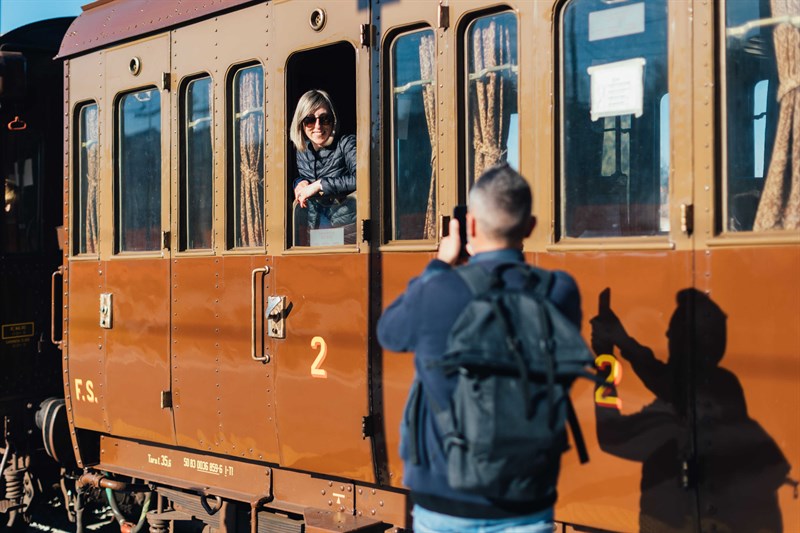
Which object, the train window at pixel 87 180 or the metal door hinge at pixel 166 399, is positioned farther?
the train window at pixel 87 180

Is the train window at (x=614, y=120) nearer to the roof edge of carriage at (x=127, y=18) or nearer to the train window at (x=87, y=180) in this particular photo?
the roof edge of carriage at (x=127, y=18)

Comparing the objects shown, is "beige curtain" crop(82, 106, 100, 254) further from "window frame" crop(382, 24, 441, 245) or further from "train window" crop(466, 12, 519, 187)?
"train window" crop(466, 12, 519, 187)

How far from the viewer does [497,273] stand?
2.83 meters

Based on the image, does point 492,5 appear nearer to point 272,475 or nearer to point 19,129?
point 272,475

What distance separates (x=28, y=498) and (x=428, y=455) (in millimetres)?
5690

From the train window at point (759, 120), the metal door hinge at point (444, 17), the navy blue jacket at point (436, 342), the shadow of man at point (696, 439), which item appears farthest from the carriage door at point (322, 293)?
the navy blue jacket at point (436, 342)

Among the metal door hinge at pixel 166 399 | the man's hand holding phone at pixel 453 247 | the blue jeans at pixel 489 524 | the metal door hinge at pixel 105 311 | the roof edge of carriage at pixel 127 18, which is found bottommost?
the metal door hinge at pixel 166 399

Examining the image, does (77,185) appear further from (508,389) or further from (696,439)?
(508,389)

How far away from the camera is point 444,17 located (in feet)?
15.0

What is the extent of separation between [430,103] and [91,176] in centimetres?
299

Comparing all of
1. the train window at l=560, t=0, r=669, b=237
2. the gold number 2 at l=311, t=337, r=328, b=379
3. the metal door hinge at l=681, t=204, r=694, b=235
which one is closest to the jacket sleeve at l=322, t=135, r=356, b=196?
the gold number 2 at l=311, t=337, r=328, b=379

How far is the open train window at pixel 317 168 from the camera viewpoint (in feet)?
16.7

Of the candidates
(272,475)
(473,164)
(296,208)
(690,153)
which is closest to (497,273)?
(690,153)

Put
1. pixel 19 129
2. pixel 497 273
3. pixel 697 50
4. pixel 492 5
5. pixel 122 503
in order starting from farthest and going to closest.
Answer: pixel 19 129, pixel 122 503, pixel 492 5, pixel 697 50, pixel 497 273
